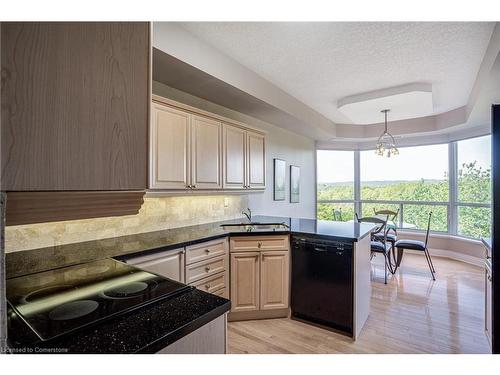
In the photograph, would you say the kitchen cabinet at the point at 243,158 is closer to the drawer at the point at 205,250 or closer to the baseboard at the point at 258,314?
the drawer at the point at 205,250

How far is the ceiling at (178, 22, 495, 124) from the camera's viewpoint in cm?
213

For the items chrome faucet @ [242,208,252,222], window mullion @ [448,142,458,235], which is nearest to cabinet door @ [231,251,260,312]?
chrome faucet @ [242,208,252,222]

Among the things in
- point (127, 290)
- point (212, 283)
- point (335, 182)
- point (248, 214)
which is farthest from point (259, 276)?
point (335, 182)

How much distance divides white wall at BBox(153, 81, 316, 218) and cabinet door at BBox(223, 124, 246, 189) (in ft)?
1.51

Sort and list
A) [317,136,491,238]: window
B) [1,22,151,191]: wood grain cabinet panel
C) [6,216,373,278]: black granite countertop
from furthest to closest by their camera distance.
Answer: [317,136,491,238]: window, [6,216,373,278]: black granite countertop, [1,22,151,191]: wood grain cabinet panel

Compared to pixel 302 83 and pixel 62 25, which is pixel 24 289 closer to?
pixel 62 25

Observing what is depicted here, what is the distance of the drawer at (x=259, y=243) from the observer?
8.64 feet

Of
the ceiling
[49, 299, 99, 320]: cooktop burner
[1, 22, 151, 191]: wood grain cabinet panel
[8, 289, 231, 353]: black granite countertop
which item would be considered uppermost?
the ceiling

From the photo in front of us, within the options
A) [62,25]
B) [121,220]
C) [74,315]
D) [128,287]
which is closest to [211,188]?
[121,220]

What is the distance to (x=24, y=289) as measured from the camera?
1128mm

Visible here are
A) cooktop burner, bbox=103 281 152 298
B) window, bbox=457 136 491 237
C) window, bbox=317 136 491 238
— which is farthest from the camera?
window, bbox=317 136 491 238

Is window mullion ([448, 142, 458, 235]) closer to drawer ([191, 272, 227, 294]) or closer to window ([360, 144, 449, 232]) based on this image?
window ([360, 144, 449, 232])

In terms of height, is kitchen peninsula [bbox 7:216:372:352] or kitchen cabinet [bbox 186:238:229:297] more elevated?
kitchen peninsula [bbox 7:216:372:352]
